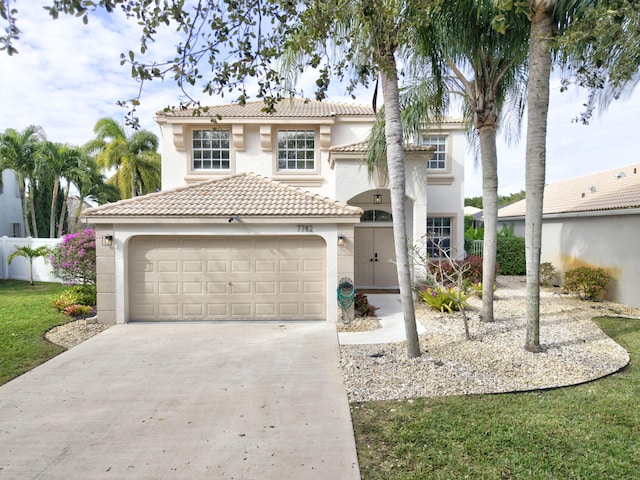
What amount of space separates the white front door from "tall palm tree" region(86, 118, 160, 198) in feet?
51.5

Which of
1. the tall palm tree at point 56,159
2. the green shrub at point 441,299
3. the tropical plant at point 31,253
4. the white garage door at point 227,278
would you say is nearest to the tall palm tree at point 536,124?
the green shrub at point 441,299

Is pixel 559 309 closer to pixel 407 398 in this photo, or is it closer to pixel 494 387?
pixel 494 387

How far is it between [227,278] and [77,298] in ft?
16.0

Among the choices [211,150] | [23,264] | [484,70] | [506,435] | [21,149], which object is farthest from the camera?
[21,149]

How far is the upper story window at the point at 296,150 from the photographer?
15.5 metres

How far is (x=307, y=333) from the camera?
9.10 m

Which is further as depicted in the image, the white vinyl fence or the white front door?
the white vinyl fence

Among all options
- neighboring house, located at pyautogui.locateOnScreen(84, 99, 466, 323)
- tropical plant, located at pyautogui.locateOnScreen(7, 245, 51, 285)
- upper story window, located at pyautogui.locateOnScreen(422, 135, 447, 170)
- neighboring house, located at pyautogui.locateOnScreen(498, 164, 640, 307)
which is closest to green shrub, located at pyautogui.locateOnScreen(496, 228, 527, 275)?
neighboring house, located at pyautogui.locateOnScreen(498, 164, 640, 307)

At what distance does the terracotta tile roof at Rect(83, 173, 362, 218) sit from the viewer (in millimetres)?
9953

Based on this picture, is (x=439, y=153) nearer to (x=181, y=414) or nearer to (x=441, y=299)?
Result: (x=441, y=299)

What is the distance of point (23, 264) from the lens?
1758cm

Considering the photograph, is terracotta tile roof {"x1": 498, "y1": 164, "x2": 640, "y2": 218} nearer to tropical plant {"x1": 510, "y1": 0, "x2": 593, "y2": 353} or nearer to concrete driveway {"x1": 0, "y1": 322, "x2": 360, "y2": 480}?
tropical plant {"x1": 510, "y1": 0, "x2": 593, "y2": 353}

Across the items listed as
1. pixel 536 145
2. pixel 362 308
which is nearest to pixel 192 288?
pixel 362 308

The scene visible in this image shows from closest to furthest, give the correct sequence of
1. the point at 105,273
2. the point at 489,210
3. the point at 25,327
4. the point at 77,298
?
→ the point at 489,210, the point at 25,327, the point at 105,273, the point at 77,298
